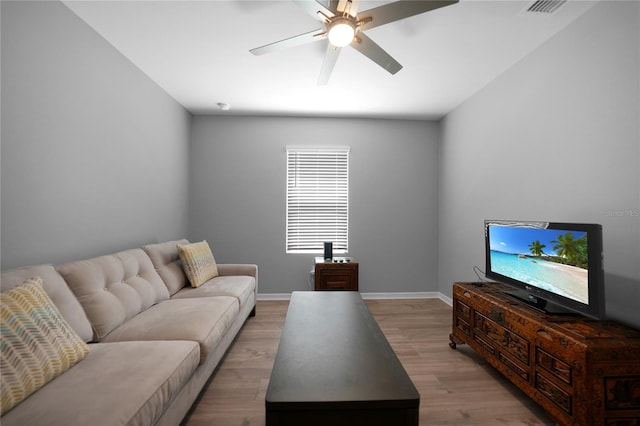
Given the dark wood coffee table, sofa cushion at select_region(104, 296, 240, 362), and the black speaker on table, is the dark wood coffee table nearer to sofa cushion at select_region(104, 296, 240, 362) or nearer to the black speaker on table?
sofa cushion at select_region(104, 296, 240, 362)

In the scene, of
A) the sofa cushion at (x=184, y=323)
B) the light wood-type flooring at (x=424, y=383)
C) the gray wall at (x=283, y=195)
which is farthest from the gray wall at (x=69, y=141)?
the light wood-type flooring at (x=424, y=383)

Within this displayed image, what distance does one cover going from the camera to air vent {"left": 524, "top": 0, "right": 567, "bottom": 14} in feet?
6.35

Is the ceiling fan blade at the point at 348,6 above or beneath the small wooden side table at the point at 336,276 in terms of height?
above

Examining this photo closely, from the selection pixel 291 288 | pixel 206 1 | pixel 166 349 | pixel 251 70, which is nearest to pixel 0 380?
pixel 166 349

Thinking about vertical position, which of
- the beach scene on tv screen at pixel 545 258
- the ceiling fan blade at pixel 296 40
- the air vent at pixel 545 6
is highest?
the air vent at pixel 545 6

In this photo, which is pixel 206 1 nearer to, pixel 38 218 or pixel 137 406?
pixel 38 218

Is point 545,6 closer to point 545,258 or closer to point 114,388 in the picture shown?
point 545,258

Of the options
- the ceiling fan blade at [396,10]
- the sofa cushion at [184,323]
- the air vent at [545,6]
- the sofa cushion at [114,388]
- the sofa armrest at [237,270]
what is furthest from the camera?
the sofa armrest at [237,270]

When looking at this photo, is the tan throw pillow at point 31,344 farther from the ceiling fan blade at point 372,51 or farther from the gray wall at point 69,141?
the ceiling fan blade at point 372,51

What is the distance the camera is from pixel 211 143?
422 centimetres

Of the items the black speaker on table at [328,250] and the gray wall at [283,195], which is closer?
the black speaker on table at [328,250]

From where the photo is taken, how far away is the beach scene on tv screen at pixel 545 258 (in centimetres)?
174

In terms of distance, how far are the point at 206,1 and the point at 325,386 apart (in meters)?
2.45

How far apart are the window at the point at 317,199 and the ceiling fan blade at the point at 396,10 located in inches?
102
